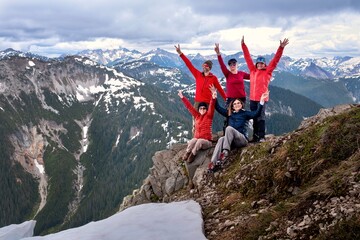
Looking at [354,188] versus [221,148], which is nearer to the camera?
[354,188]

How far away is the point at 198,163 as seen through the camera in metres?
19.1

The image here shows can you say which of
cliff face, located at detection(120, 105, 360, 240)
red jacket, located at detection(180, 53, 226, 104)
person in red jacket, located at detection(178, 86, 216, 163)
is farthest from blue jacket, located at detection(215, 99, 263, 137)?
red jacket, located at detection(180, 53, 226, 104)

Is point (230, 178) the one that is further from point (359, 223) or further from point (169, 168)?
point (169, 168)

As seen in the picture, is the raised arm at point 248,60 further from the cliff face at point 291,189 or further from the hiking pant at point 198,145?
the cliff face at point 291,189

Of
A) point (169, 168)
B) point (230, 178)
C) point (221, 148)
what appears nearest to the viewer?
point (230, 178)

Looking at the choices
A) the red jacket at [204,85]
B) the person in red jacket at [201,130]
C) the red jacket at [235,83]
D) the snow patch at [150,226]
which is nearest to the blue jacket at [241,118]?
the person in red jacket at [201,130]

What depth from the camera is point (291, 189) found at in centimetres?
1049

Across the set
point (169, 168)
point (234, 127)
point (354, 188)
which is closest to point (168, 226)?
point (354, 188)

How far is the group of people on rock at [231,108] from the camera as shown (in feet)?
55.9

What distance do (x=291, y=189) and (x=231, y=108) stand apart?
27.7ft

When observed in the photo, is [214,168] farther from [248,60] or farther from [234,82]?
[248,60]

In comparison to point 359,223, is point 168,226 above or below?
below

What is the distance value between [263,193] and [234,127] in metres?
6.89

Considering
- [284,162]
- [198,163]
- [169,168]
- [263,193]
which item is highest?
[284,162]
